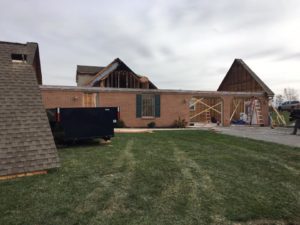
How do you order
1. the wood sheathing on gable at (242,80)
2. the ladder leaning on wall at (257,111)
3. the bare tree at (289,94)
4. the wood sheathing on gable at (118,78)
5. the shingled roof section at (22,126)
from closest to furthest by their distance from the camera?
the shingled roof section at (22,126), the ladder leaning on wall at (257,111), the wood sheathing on gable at (242,80), the wood sheathing on gable at (118,78), the bare tree at (289,94)

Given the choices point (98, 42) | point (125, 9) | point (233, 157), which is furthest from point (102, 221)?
point (98, 42)

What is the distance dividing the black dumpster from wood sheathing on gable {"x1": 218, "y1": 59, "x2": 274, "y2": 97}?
1630 centimetres

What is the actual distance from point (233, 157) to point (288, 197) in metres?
3.03

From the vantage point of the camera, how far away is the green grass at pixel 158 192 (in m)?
3.12

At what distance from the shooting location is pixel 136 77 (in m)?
27.2

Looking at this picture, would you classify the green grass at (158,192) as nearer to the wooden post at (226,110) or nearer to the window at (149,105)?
the window at (149,105)

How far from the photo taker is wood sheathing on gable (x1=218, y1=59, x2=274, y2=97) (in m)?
22.6

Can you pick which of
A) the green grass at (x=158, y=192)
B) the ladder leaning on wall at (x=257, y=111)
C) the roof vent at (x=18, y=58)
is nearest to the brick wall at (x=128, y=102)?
the ladder leaning on wall at (x=257, y=111)

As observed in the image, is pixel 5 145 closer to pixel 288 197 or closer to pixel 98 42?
pixel 288 197

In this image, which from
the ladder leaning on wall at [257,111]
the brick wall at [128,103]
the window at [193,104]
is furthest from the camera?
the window at [193,104]

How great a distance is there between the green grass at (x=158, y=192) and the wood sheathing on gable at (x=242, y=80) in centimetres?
1731

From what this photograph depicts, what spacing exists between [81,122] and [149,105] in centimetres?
964

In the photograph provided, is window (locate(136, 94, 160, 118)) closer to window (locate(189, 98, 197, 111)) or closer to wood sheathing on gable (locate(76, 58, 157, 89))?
window (locate(189, 98, 197, 111))

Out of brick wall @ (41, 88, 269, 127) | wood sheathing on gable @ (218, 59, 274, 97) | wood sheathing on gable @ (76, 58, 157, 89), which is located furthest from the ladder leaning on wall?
wood sheathing on gable @ (76, 58, 157, 89)
